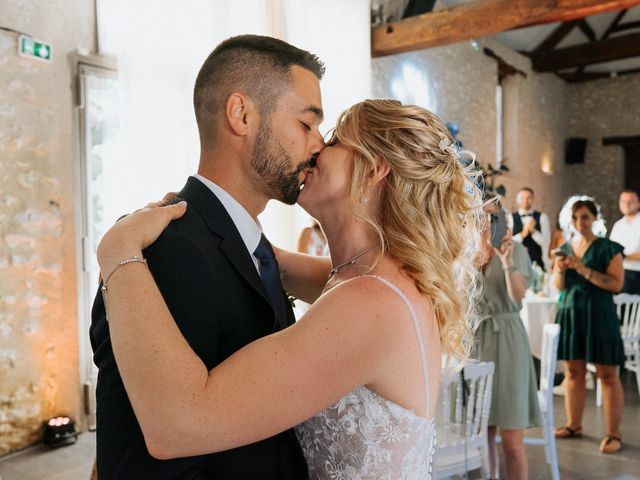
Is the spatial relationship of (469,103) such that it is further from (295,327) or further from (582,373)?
(295,327)

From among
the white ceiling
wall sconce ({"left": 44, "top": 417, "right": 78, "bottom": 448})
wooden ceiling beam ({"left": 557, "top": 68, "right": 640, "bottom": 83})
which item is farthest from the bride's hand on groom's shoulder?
wooden ceiling beam ({"left": 557, "top": 68, "right": 640, "bottom": 83})

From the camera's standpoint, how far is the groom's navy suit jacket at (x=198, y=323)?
0.99 metres

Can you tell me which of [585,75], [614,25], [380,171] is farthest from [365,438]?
[585,75]

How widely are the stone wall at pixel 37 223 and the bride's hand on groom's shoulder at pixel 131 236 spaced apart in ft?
10.6

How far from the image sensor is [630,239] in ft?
21.3

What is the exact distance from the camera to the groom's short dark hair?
1263mm

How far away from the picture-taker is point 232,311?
3.39ft

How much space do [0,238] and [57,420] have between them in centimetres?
125

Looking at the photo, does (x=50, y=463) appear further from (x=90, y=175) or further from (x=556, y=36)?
(x=556, y=36)

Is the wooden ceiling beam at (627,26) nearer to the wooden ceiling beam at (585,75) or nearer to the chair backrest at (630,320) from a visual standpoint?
the wooden ceiling beam at (585,75)

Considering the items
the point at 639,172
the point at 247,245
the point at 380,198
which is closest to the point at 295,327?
the point at 247,245

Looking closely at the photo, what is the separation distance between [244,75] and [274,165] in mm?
202

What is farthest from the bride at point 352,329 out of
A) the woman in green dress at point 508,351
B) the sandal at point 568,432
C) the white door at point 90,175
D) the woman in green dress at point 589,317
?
the sandal at point 568,432

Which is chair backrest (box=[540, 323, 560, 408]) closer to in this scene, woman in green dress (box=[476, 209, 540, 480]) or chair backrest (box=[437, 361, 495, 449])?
woman in green dress (box=[476, 209, 540, 480])
